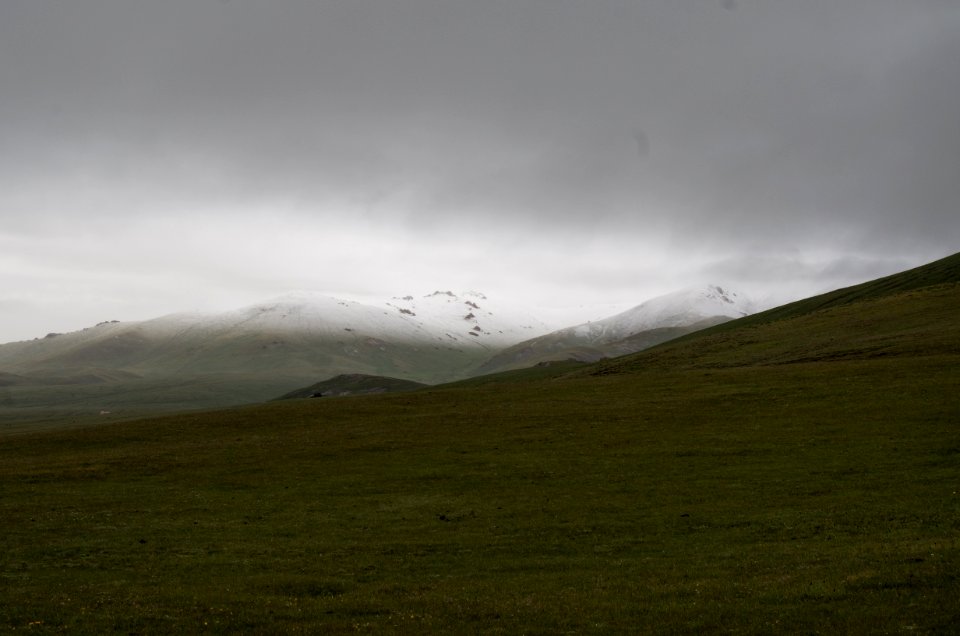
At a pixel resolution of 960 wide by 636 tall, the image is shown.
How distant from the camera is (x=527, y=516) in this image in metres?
35.7

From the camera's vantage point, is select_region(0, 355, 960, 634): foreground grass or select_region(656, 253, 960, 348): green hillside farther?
select_region(656, 253, 960, 348): green hillside

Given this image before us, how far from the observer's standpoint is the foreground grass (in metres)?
20.4

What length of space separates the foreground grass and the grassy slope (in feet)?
0.52

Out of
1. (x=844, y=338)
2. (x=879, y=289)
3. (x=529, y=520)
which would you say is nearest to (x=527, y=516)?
(x=529, y=520)

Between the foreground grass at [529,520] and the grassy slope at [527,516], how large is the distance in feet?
0.52

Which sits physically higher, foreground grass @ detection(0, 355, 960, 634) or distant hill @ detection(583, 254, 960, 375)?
distant hill @ detection(583, 254, 960, 375)

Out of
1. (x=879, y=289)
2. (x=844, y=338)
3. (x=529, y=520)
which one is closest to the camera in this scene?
(x=529, y=520)

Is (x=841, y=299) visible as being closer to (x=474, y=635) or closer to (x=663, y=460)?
(x=663, y=460)

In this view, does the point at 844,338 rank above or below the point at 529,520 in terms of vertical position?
above

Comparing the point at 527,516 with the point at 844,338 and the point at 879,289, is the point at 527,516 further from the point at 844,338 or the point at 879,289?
the point at 879,289

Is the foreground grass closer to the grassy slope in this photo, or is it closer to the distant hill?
the grassy slope

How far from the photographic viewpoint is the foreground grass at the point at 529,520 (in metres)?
20.4

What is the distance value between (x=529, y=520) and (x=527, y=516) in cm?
97

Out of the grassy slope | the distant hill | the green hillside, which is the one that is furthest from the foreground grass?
the green hillside
